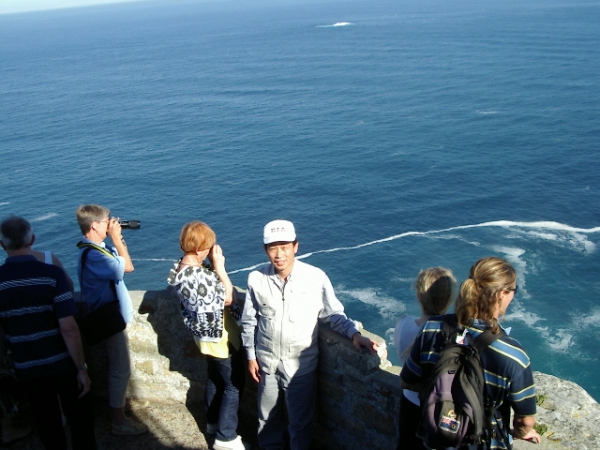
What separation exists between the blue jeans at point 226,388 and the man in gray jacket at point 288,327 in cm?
38

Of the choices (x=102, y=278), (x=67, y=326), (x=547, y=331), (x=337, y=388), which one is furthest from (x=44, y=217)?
(x=337, y=388)

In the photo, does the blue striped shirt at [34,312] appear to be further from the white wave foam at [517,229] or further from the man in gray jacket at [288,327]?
the white wave foam at [517,229]

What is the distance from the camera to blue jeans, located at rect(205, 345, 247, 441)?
5.82 metres

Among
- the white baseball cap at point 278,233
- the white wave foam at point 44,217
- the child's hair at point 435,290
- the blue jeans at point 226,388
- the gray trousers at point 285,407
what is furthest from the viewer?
the white wave foam at point 44,217

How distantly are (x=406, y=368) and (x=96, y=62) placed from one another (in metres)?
149

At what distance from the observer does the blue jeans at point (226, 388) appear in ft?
19.1

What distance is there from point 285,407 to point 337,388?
1.70ft

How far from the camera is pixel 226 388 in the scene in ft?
19.5

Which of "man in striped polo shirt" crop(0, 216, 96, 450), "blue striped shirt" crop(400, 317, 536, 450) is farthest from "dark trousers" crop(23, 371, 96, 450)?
"blue striped shirt" crop(400, 317, 536, 450)

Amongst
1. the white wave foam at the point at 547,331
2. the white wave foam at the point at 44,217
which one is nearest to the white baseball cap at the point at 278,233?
the white wave foam at the point at 547,331

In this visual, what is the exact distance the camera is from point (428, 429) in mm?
3699

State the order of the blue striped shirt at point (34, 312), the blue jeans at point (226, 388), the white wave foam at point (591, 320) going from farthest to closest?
the white wave foam at point (591, 320)
the blue jeans at point (226, 388)
the blue striped shirt at point (34, 312)

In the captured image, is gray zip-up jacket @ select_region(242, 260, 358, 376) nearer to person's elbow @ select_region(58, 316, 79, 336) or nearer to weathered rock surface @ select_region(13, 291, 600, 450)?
weathered rock surface @ select_region(13, 291, 600, 450)

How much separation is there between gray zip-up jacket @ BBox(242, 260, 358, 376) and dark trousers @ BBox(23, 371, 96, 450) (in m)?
1.46
